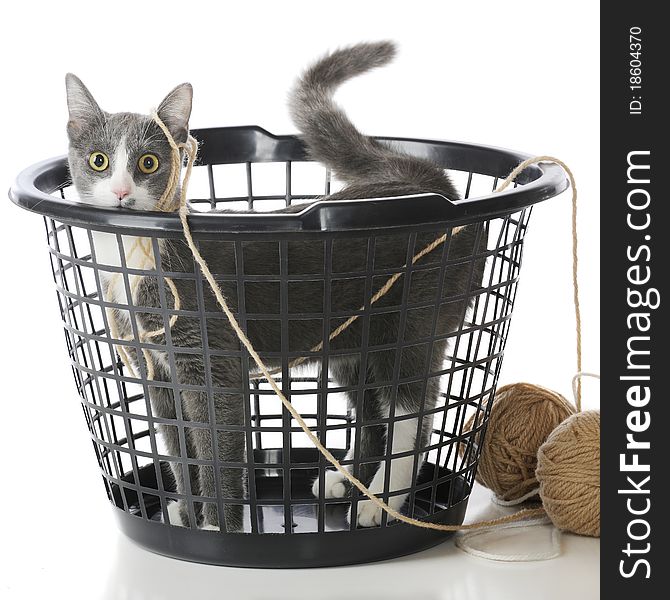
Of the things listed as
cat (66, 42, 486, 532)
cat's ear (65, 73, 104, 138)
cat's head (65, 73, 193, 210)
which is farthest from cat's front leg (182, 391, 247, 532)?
cat's ear (65, 73, 104, 138)

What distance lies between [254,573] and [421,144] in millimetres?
758

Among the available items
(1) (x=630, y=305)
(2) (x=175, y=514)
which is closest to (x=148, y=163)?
(2) (x=175, y=514)

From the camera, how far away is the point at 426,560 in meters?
1.33

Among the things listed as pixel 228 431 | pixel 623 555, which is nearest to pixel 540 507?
pixel 623 555

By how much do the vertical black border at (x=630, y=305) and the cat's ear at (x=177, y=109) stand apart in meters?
0.51

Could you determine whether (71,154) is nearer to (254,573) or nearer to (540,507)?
(254,573)

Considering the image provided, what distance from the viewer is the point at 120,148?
126cm

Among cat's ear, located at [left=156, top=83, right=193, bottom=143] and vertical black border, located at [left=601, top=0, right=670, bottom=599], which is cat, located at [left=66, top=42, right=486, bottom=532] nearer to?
cat's ear, located at [left=156, top=83, right=193, bottom=143]

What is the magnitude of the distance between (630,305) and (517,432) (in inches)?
12.4

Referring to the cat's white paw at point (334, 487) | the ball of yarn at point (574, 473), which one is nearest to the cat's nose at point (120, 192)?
the cat's white paw at point (334, 487)

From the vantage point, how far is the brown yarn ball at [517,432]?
4.83ft

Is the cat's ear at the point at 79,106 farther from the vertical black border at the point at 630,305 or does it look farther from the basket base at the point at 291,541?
the vertical black border at the point at 630,305

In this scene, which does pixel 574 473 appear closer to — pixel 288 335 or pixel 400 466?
pixel 400 466

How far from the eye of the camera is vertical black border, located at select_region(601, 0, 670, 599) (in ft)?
3.93
